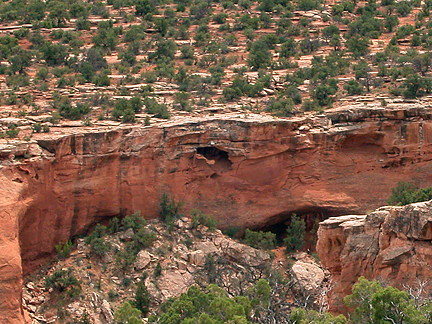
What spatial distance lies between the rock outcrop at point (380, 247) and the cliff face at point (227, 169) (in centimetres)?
1196

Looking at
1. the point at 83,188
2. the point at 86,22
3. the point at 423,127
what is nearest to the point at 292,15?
the point at 86,22

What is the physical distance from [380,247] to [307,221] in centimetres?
1468

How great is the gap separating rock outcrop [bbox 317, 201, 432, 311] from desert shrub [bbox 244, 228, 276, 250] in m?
11.5

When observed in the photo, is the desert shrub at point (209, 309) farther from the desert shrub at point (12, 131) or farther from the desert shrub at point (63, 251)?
the desert shrub at point (12, 131)

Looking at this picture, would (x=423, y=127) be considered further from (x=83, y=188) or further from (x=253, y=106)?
(x=83, y=188)

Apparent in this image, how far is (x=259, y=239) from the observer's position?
1412 inches

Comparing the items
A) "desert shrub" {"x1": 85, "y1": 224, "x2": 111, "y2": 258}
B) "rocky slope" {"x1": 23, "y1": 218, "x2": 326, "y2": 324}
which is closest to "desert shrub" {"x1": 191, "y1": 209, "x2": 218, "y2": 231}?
"rocky slope" {"x1": 23, "y1": 218, "x2": 326, "y2": 324}

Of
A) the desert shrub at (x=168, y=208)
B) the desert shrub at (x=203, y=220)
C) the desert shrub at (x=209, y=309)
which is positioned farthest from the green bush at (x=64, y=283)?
the desert shrub at (x=209, y=309)

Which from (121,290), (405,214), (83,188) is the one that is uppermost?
(405,214)

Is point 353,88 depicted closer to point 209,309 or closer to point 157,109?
point 157,109

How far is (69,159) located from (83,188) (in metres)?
1.21

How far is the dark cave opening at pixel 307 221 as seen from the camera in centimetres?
3681

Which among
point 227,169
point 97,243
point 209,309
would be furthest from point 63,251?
point 209,309

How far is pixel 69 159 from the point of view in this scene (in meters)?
33.7
